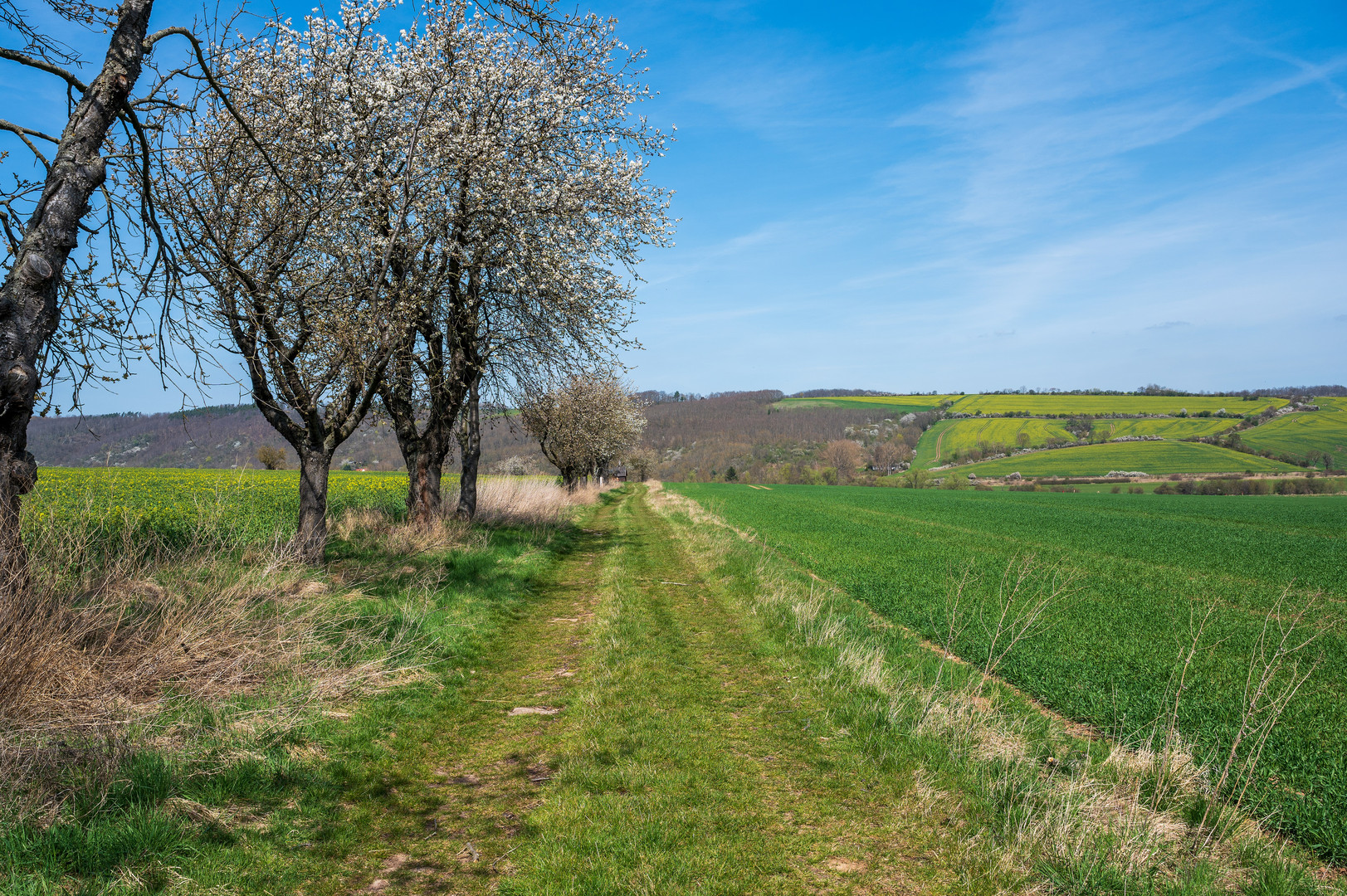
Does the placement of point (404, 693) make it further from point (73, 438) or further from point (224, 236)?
point (224, 236)

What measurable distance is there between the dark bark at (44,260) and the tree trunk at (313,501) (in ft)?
16.4

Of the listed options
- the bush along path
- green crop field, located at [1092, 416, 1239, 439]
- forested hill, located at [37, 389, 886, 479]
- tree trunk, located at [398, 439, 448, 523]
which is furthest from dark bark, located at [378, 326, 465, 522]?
green crop field, located at [1092, 416, 1239, 439]

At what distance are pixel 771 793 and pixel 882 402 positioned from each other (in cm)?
18546

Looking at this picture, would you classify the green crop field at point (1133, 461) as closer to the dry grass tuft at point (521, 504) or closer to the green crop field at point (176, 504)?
the dry grass tuft at point (521, 504)

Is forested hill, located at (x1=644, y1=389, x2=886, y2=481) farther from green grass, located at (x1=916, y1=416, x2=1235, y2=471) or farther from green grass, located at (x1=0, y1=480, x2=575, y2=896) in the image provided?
green grass, located at (x1=0, y1=480, x2=575, y2=896)

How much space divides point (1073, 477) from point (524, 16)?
3507 inches

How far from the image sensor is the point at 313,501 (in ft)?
35.3

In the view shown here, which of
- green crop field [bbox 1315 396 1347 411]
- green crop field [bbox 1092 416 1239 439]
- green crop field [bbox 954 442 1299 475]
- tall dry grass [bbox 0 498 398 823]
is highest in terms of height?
green crop field [bbox 1315 396 1347 411]

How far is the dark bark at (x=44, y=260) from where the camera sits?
198 inches

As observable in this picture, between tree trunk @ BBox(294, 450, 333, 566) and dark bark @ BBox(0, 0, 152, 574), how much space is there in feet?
16.4

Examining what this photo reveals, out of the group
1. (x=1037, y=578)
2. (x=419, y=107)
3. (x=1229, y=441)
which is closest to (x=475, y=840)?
(x=419, y=107)

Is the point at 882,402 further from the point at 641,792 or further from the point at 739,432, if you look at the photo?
the point at 641,792

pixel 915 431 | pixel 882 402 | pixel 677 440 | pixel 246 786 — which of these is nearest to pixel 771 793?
pixel 246 786

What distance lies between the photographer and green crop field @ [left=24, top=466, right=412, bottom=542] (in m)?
7.04
